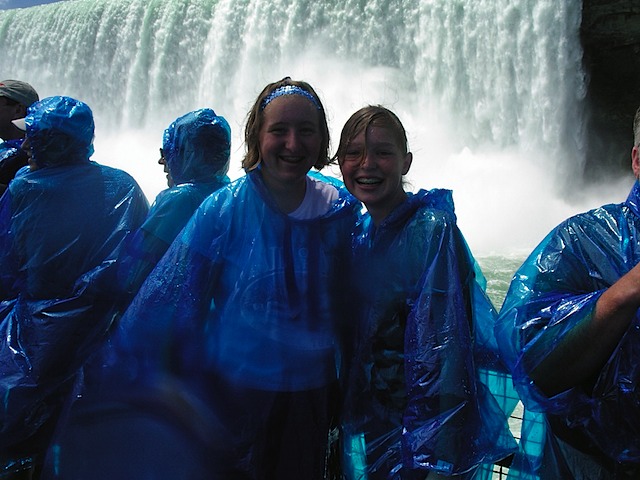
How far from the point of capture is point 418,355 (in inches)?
50.1

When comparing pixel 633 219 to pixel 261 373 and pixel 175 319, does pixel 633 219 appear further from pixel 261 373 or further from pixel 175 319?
pixel 175 319

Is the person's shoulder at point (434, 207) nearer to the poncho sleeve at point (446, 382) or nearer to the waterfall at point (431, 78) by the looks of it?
the poncho sleeve at point (446, 382)

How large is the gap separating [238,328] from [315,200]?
1.25ft

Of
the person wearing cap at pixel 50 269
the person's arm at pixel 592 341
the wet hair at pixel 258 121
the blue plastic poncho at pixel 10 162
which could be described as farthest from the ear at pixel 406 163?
the blue plastic poncho at pixel 10 162

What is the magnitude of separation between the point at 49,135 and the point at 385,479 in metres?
1.49

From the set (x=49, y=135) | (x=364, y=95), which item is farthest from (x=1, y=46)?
(x=49, y=135)

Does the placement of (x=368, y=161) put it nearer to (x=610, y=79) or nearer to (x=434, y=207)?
(x=434, y=207)

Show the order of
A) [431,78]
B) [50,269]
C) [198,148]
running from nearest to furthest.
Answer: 1. [50,269]
2. [198,148]
3. [431,78]

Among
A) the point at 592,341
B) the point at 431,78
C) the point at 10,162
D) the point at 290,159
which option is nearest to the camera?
the point at 592,341

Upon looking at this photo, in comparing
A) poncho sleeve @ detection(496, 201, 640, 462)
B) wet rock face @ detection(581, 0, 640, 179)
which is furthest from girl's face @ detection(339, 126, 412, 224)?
wet rock face @ detection(581, 0, 640, 179)

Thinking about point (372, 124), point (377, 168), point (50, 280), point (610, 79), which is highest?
point (610, 79)

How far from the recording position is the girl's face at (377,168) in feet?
4.77

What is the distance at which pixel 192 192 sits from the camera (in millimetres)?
1889

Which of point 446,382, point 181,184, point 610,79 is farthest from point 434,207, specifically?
point 610,79
